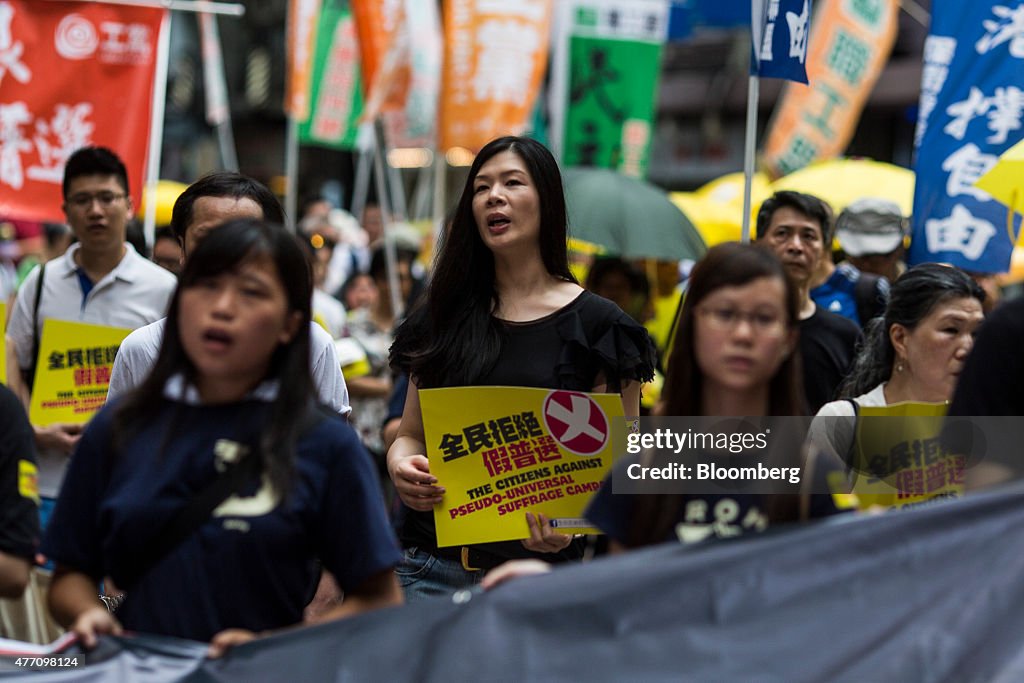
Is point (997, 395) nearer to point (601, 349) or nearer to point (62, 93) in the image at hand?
point (601, 349)

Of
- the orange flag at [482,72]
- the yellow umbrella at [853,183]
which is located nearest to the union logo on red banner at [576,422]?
the orange flag at [482,72]

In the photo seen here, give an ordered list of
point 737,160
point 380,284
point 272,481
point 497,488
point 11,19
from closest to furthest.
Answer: point 272,481 < point 497,488 < point 11,19 < point 380,284 < point 737,160

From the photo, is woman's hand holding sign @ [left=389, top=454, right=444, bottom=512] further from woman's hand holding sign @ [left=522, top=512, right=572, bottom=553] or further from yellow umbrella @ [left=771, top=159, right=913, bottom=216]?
yellow umbrella @ [left=771, top=159, right=913, bottom=216]

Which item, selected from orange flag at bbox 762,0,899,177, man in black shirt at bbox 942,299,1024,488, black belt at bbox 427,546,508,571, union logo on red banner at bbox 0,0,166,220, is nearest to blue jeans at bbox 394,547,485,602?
black belt at bbox 427,546,508,571

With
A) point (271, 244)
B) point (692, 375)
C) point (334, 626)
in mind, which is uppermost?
point (271, 244)

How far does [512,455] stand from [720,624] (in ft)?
3.53

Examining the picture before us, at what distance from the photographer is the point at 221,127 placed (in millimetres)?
12758

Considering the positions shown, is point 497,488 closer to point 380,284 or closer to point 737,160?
point 380,284

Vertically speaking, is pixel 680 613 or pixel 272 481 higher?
pixel 272 481

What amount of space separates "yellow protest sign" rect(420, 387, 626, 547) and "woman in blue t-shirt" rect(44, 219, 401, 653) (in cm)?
88

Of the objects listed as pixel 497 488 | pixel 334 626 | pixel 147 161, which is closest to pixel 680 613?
pixel 334 626

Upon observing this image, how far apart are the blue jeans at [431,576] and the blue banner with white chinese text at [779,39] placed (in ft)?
8.14

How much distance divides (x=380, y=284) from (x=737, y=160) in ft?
67.9

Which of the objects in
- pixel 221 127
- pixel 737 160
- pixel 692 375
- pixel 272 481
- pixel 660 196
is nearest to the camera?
pixel 272 481
